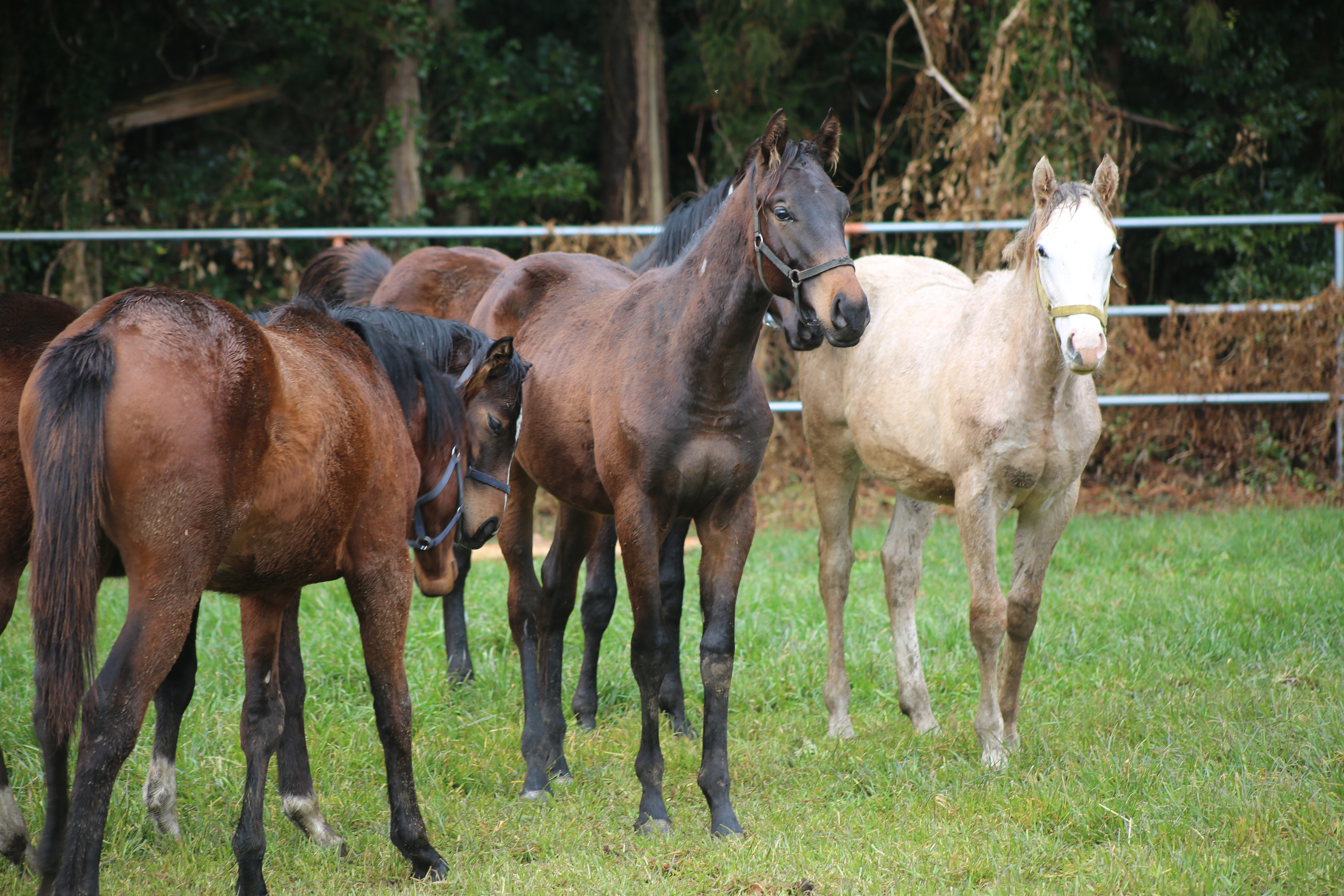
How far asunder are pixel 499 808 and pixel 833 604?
1.67 metres

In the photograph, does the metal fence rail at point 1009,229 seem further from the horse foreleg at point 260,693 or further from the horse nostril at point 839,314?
the horse foreleg at point 260,693

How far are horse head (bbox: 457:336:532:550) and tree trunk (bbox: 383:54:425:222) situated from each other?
7.71m

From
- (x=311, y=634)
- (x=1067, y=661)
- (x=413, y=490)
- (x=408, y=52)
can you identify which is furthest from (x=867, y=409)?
(x=408, y=52)

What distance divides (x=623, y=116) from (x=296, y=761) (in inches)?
352

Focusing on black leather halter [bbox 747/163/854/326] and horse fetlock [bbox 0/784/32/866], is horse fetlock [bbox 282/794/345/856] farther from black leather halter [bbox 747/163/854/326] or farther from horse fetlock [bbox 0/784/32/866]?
black leather halter [bbox 747/163/854/326]

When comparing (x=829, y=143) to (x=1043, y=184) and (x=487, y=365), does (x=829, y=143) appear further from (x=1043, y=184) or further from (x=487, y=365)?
(x=487, y=365)

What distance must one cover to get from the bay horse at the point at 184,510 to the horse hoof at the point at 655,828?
643 mm

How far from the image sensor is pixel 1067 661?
4.76 m

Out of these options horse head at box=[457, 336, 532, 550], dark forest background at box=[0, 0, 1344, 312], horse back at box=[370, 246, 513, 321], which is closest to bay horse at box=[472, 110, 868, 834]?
horse head at box=[457, 336, 532, 550]

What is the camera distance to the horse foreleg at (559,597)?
4.06 metres

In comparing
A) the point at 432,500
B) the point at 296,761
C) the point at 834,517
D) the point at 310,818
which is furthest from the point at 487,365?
the point at 834,517

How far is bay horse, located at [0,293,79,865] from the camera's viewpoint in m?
2.91

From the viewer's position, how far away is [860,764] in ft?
12.7

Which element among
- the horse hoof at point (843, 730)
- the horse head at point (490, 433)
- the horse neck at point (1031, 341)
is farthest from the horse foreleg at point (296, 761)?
the horse neck at point (1031, 341)
